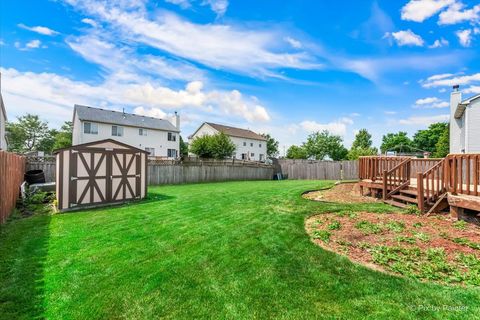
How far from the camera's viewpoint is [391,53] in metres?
12.1

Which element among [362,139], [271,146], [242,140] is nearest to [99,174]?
[242,140]

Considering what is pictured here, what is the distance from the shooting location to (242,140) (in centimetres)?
3794

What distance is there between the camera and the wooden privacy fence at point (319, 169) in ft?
73.5

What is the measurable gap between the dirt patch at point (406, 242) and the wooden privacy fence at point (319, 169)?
56.6 feet

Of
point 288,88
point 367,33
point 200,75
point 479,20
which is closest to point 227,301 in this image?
point 367,33

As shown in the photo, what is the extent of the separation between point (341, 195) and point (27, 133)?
50191mm

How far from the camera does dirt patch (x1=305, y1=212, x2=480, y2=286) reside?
3350 millimetres

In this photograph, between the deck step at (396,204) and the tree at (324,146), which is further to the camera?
the tree at (324,146)

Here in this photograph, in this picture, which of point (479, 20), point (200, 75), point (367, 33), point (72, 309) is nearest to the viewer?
point (72, 309)

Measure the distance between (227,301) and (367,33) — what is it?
12294 millimetres

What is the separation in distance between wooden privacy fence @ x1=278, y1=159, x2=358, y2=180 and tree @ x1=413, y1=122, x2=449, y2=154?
3910 centimetres

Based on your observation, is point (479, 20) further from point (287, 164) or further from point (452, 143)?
point (287, 164)

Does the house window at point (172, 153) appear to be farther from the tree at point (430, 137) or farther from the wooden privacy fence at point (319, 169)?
the tree at point (430, 137)

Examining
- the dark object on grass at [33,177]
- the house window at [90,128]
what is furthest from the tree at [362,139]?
the dark object on grass at [33,177]
